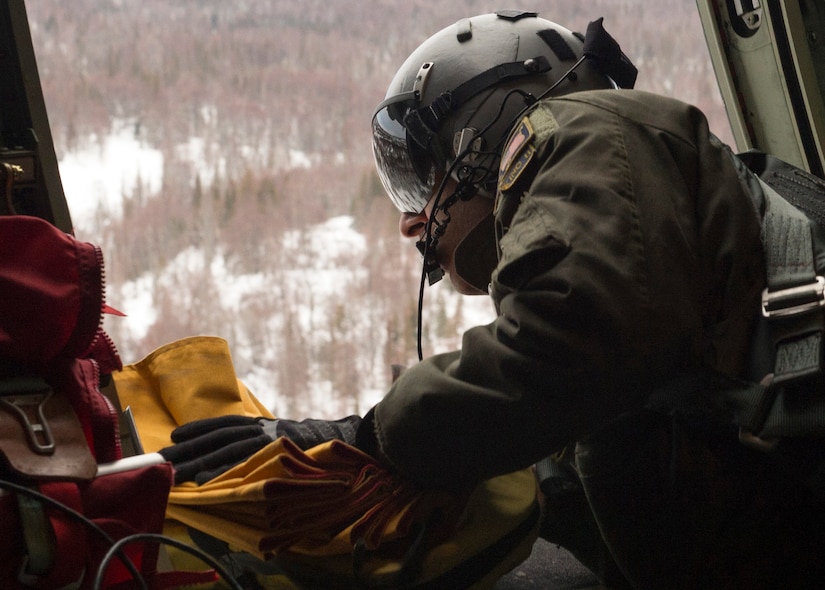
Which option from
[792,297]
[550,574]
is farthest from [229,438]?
[792,297]

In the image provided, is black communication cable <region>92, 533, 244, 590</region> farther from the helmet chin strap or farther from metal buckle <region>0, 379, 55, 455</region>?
the helmet chin strap

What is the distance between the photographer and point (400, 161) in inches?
62.4

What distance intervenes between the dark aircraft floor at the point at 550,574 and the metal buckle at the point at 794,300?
68 cm

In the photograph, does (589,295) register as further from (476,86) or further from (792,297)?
(476,86)

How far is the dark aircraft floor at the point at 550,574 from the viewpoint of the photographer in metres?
1.56

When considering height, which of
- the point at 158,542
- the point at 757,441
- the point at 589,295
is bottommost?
the point at 757,441

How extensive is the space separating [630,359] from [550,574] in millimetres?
720

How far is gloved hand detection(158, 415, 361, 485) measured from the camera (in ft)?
4.10

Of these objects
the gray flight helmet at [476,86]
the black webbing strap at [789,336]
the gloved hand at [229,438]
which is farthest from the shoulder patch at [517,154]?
the gloved hand at [229,438]

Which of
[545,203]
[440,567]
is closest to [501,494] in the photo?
[440,567]

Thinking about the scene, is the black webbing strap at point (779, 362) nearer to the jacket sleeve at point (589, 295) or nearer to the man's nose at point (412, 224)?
the jacket sleeve at point (589, 295)

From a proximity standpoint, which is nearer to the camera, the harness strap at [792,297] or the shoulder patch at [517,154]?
the harness strap at [792,297]

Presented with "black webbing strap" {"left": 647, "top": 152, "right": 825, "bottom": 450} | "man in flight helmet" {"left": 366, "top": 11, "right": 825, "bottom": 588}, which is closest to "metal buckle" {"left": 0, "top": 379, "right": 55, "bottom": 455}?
"man in flight helmet" {"left": 366, "top": 11, "right": 825, "bottom": 588}

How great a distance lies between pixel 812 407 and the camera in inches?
39.7
